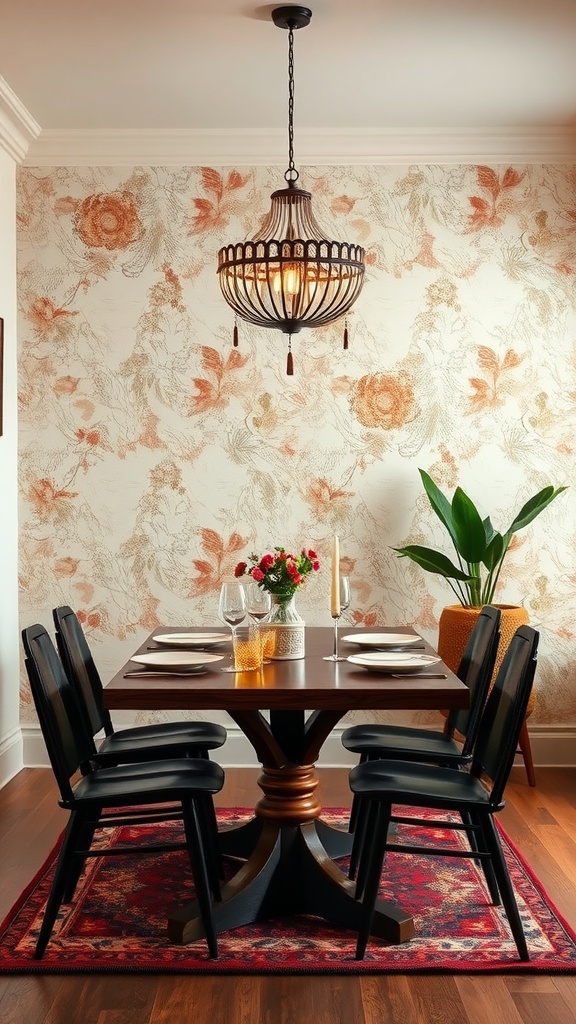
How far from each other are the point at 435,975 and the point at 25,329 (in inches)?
132

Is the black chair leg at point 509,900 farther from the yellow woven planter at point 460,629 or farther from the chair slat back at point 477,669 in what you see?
the yellow woven planter at point 460,629

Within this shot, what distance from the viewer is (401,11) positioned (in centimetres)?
348

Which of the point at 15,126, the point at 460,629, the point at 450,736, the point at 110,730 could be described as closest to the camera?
the point at 450,736

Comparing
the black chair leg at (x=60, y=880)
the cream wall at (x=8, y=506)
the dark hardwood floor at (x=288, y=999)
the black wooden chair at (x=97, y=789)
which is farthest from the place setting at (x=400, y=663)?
the cream wall at (x=8, y=506)

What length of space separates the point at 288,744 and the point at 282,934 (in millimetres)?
578

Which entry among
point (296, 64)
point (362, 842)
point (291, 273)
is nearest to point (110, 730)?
point (362, 842)

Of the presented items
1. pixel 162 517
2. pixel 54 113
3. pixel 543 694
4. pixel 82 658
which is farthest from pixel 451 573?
pixel 54 113

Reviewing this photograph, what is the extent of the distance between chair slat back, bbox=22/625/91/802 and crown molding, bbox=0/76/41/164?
235 cm

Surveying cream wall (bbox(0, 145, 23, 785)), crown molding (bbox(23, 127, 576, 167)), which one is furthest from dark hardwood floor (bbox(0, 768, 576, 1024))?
crown molding (bbox(23, 127, 576, 167))

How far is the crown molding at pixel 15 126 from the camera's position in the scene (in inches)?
169

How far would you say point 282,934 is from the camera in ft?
9.89

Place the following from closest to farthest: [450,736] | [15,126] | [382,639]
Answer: [382,639] < [450,736] < [15,126]

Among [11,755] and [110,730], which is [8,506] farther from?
[110,730]

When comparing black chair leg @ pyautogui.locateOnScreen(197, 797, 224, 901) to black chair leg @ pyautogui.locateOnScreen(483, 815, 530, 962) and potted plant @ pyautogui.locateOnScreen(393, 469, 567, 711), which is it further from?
potted plant @ pyautogui.locateOnScreen(393, 469, 567, 711)
